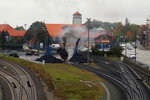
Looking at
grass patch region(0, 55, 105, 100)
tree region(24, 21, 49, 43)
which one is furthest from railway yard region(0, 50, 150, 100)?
tree region(24, 21, 49, 43)

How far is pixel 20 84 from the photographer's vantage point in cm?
3262

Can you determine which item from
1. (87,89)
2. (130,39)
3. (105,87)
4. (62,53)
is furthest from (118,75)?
(130,39)

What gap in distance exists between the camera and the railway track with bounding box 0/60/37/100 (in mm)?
27597

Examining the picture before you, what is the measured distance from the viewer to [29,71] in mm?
42000

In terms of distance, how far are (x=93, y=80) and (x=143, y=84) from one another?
23.0 ft

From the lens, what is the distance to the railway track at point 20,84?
27597 millimetres

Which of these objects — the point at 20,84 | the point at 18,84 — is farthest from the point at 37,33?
the point at 20,84

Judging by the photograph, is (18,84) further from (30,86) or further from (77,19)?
(77,19)

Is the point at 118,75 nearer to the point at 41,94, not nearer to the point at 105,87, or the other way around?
the point at 105,87

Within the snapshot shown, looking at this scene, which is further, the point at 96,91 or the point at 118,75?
the point at 118,75

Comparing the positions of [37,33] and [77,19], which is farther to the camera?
[77,19]

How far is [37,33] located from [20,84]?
79869mm

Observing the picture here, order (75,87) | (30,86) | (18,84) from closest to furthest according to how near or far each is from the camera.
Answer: (30,86), (75,87), (18,84)

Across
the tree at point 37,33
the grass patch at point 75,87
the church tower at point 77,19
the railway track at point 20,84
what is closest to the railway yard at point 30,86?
the railway track at point 20,84
